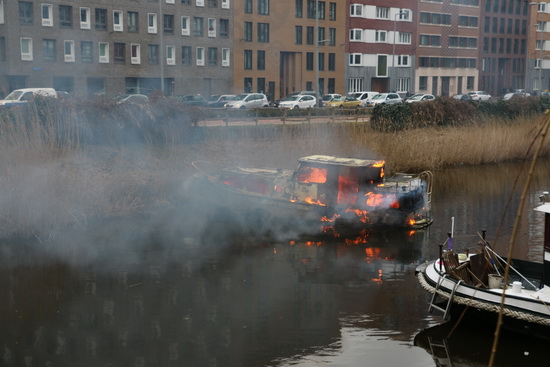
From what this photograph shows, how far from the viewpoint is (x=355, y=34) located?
7369cm

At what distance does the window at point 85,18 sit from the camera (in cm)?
4786

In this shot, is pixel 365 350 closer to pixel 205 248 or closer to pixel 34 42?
pixel 205 248

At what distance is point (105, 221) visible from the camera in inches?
839

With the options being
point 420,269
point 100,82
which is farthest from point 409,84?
point 420,269

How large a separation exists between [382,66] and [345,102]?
75.5 feet

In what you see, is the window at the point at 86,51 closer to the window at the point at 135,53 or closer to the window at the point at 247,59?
the window at the point at 135,53

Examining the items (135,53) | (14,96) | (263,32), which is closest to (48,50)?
(135,53)

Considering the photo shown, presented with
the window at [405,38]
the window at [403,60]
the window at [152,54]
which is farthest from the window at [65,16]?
the window at [403,60]

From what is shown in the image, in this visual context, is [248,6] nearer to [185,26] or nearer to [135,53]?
[185,26]

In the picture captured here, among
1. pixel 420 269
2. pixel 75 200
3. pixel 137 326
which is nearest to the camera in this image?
pixel 137 326

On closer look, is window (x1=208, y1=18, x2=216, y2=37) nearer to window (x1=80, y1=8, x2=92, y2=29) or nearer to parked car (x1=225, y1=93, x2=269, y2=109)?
parked car (x1=225, y1=93, x2=269, y2=109)

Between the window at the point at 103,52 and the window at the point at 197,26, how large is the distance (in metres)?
8.83

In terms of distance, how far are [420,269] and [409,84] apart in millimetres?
65686

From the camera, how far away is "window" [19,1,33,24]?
41.6m
